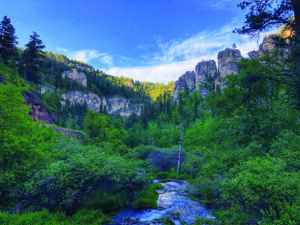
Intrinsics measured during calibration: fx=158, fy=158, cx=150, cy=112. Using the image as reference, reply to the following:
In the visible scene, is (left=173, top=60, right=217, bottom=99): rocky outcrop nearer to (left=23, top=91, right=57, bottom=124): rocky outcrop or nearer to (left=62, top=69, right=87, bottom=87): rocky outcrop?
(left=23, top=91, right=57, bottom=124): rocky outcrop

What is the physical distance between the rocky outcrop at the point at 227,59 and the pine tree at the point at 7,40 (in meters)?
95.0


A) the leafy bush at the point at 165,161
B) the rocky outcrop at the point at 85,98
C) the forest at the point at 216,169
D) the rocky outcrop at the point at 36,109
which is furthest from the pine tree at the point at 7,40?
the rocky outcrop at the point at 85,98

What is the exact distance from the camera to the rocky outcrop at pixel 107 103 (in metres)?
129

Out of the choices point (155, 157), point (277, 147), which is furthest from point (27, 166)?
point (155, 157)

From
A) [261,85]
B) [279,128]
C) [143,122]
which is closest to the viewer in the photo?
[279,128]

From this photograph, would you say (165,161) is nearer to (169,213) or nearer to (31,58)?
(169,213)

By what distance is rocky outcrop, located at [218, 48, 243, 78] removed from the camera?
9450 cm

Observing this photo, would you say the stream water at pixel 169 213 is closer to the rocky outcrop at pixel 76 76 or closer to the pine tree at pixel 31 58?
the pine tree at pixel 31 58

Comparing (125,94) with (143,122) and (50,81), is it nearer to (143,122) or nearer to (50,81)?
(50,81)

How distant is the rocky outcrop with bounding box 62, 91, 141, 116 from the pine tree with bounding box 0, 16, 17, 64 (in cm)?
9975

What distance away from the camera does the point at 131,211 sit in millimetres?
8688

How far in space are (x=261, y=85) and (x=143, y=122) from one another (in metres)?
61.7

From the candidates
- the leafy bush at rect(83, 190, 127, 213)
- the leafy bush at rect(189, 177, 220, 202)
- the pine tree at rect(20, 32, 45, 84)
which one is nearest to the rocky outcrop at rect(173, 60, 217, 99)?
the pine tree at rect(20, 32, 45, 84)

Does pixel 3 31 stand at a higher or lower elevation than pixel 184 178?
higher
